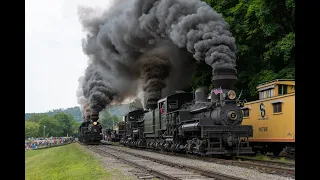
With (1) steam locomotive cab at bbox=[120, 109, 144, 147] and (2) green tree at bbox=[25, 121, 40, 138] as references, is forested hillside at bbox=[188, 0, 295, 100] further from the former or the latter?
(2) green tree at bbox=[25, 121, 40, 138]

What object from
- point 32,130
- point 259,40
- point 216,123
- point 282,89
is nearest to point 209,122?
point 216,123

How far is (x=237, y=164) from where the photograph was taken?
Result: 50.0 feet

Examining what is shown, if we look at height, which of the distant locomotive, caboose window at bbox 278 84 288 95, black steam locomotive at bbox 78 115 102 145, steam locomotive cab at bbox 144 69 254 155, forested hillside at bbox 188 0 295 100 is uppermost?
forested hillside at bbox 188 0 295 100

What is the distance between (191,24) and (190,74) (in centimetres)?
1073

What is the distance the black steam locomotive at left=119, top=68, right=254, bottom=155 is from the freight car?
1246 mm

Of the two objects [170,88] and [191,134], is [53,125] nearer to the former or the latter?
[170,88]

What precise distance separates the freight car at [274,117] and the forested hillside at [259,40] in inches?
196

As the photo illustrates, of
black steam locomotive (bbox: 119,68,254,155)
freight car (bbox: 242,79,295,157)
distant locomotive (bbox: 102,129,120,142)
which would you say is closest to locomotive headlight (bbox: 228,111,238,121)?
black steam locomotive (bbox: 119,68,254,155)

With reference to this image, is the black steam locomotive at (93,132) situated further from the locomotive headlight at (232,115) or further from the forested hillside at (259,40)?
the locomotive headlight at (232,115)

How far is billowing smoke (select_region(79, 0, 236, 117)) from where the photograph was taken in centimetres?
2147

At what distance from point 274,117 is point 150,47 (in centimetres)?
1700

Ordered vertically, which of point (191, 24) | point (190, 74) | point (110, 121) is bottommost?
point (110, 121)

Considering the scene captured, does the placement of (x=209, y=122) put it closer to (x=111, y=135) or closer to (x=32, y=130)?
(x=111, y=135)
